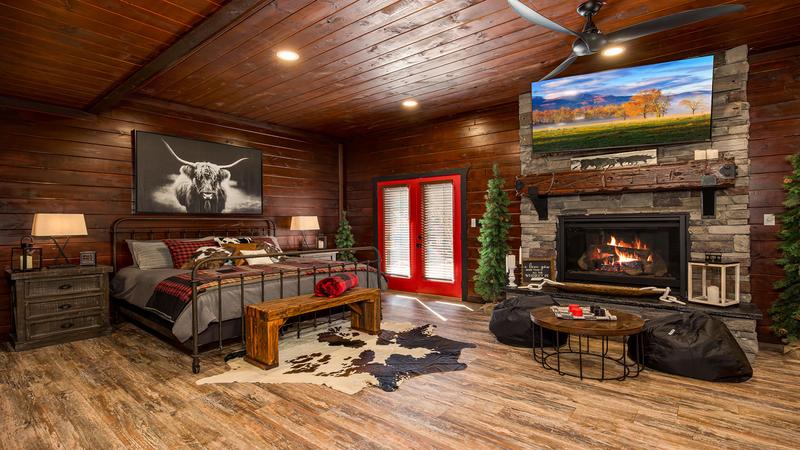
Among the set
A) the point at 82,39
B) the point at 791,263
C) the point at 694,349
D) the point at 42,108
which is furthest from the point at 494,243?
the point at 42,108

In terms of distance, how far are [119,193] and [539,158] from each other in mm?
5105

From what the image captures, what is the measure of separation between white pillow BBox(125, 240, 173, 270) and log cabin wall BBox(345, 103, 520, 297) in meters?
3.25

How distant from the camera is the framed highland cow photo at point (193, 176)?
5.14m

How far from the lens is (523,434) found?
2318 millimetres

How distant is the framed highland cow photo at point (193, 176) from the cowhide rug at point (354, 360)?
101 inches

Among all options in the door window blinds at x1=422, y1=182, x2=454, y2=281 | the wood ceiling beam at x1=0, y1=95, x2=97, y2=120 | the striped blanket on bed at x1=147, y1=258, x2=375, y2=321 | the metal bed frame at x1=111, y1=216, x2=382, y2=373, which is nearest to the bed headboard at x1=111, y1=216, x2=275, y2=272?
the metal bed frame at x1=111, y1=216, x2=382, y2=373

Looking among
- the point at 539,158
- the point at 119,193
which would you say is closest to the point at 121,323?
the point at 119,193

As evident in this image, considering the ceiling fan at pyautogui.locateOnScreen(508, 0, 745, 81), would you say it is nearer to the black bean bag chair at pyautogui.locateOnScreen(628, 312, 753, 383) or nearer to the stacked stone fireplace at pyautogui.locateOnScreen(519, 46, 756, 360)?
the stacked stone fireplace at pyautogui.locateOnScreen(519, 46, 756, 360)

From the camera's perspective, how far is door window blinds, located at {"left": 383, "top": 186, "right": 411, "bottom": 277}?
680 centimetres

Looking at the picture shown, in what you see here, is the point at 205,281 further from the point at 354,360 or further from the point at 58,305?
the point at 58,305

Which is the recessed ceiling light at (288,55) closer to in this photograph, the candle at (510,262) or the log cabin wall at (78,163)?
the log cabin wall at (78,163)

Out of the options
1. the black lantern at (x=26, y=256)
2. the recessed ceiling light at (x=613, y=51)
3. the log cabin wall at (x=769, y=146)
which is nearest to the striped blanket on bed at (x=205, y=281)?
the black lantern at (x=26, y=256)

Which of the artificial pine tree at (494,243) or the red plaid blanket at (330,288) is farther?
the artificial pine tree at (494,243)

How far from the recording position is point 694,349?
3062 mm
